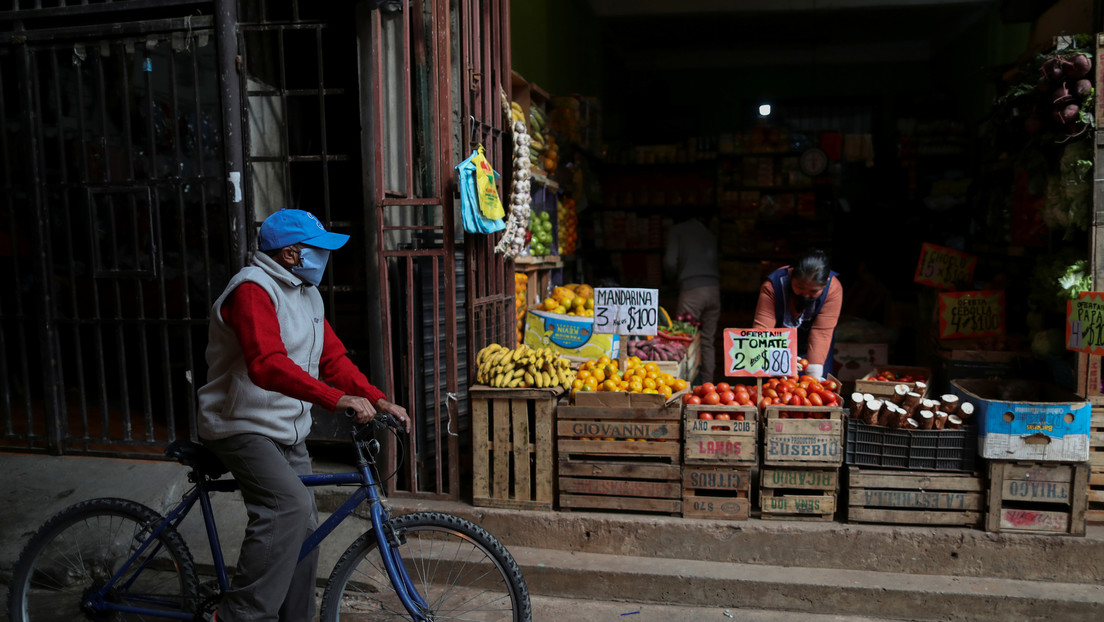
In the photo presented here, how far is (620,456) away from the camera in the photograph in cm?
435

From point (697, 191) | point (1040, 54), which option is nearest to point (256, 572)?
point (1040, 54)

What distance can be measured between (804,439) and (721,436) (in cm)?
46

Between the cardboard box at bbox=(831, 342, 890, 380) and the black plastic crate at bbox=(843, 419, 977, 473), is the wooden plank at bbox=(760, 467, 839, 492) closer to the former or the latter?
the black plastic crate at bbox=(843, 419, 977, 473)

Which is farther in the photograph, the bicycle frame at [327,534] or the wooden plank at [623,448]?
the wooden plank at [623,448]

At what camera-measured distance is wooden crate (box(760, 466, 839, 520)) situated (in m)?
4.17

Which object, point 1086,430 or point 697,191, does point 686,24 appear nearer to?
point 697,191

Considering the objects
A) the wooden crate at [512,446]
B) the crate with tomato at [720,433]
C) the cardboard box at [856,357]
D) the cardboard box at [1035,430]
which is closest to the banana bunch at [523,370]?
the wooden crate at [512,446]

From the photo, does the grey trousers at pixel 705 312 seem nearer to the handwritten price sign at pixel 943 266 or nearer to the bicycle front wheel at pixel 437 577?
the handwritten price sign at pixel 943 266

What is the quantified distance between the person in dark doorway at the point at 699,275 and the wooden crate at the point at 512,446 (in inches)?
146

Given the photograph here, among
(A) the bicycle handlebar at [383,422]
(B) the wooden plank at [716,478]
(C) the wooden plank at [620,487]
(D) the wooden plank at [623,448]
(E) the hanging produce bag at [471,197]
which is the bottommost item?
(C) the wooden plank at [620,487]

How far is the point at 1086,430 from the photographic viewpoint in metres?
3.92

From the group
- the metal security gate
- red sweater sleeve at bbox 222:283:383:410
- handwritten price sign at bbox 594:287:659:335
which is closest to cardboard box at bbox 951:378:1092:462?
handwritten price sign at bbox 594:287:659:335

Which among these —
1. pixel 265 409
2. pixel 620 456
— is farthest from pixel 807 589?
pixel 265 409

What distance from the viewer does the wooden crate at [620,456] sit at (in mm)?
4281
